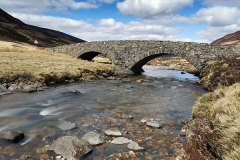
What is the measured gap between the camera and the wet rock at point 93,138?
1250 cm

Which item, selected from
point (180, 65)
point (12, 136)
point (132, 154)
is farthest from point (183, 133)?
point (180, 65)

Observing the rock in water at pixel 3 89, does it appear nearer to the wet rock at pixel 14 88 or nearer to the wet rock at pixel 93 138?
the wet rock at pixel 14 88

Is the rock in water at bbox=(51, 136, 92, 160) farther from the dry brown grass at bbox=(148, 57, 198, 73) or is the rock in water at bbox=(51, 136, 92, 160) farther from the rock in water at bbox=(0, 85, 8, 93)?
the dry brown grass at bbox=(148, 57, 198, 73)

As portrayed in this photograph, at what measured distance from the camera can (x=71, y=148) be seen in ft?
37.4

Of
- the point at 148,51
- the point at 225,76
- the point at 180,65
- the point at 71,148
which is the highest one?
the point at 148,51

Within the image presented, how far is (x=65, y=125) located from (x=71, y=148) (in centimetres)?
379

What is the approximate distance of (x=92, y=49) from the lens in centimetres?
5588

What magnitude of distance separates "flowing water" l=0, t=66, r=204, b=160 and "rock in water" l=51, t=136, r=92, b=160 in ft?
1.10

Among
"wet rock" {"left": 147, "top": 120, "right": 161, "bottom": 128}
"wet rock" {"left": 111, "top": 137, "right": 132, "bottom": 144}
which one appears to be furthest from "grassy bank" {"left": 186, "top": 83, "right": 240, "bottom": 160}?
"wet rock" {"left": 147, "top": 120, "right": 161, "bottom": 128}

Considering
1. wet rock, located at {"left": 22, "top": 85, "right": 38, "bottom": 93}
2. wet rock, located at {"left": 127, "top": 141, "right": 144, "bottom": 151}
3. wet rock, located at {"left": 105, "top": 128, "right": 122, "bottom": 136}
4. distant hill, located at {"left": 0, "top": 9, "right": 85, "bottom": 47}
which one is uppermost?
distant hill, located at {"left": 0, "top": 9, "right": 85, "bottom": 47}

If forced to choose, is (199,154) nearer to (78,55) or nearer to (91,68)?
(91,68)

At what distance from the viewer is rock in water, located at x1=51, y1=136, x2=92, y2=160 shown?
434 inches

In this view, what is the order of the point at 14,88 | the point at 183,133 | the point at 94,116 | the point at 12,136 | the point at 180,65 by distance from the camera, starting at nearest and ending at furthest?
1. the point at 12,136
2. the point at 183,133
3. the point at 94,116
4. the point at 14,88
5. the point at 180,65

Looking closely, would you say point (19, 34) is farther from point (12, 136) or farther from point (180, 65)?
point (12, 136)
